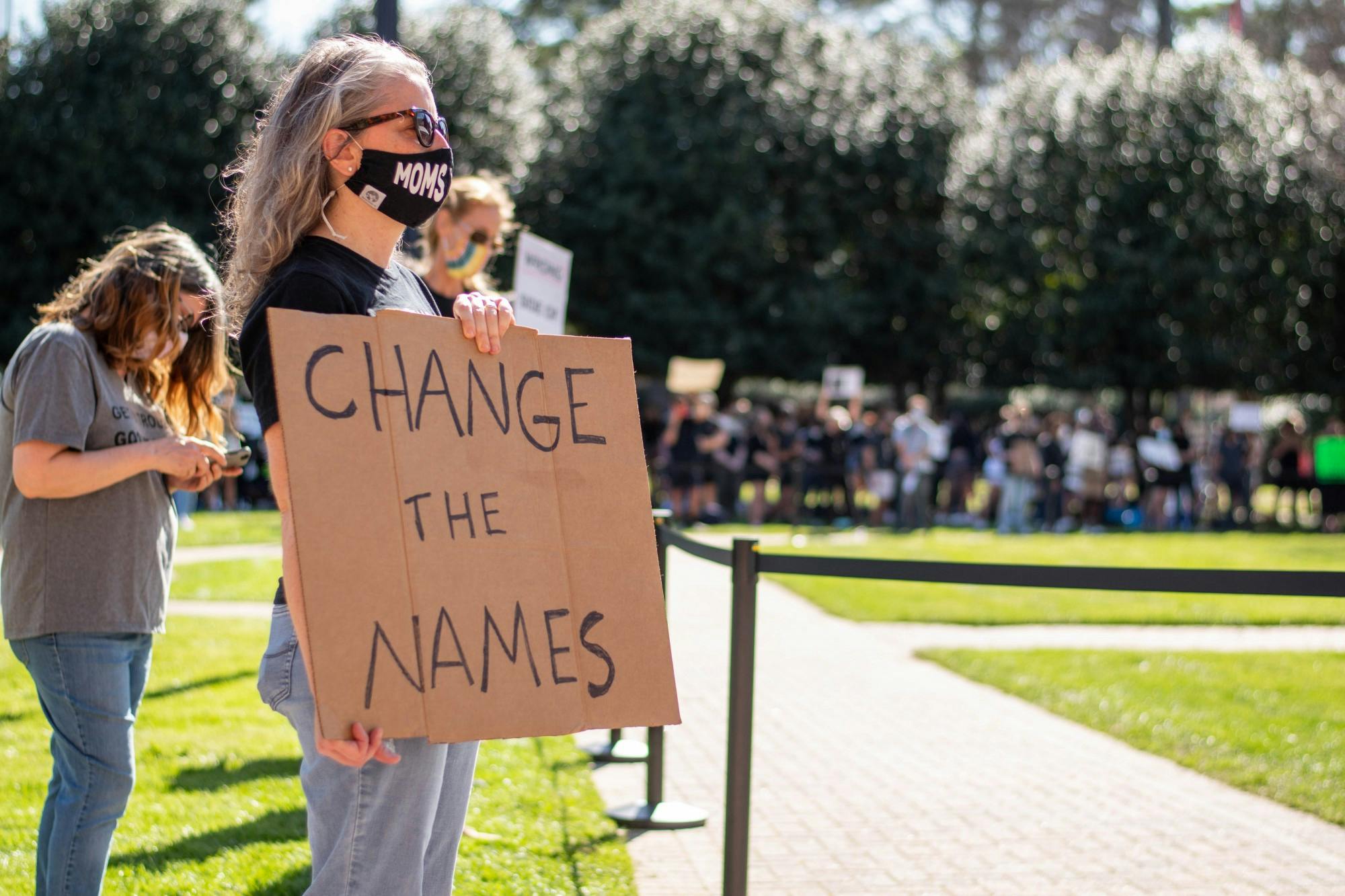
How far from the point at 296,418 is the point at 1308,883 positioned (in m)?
4.10

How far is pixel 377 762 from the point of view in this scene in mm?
2240

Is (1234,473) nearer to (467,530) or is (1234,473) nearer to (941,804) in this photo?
(941,804)

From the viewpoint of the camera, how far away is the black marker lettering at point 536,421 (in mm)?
2326

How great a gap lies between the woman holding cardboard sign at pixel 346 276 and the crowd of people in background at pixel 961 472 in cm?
1782

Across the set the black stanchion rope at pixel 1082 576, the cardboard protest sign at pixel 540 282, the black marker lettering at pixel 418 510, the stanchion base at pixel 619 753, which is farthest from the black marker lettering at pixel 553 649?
the cardboard protest sign at pixel 540 282

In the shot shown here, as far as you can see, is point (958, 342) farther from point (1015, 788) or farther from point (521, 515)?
point (521, 515)

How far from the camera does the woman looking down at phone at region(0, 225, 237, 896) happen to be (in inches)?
123

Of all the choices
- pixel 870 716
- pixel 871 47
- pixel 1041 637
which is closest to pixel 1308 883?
pixel 870 716

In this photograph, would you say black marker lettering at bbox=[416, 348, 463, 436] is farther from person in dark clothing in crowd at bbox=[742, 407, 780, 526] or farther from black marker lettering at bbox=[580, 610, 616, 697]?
person in dark clothing in crowd at bbox=[742, 407, 780, 526]

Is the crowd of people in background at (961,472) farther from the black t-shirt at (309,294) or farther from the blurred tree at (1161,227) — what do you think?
the black t-shirt at (309,294)

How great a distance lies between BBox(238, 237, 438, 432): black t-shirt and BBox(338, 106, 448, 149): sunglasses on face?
0.22 m

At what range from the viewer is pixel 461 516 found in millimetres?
2213

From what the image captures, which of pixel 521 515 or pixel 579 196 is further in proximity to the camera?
pixel 579 196

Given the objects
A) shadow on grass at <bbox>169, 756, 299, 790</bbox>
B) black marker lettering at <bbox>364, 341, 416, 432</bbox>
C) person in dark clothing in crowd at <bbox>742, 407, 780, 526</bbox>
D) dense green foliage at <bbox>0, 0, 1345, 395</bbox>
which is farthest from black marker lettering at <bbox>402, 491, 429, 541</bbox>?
dense green foliage at <bbox>0, 0, 1345, 395</bbox>
